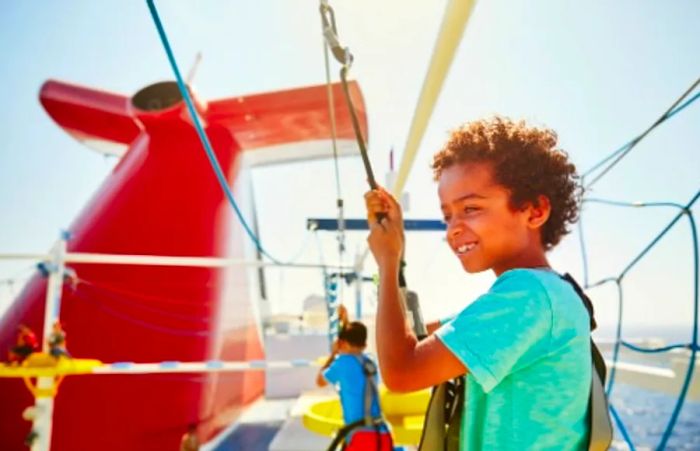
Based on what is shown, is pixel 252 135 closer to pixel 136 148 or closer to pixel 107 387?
pixel 136 148

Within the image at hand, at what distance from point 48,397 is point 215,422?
3381mm

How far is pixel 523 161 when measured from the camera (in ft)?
2.71

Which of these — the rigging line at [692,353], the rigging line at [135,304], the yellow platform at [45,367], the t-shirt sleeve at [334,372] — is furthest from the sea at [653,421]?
the rigging line at [135,304]

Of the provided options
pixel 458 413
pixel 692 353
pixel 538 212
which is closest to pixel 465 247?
pixel 538 212

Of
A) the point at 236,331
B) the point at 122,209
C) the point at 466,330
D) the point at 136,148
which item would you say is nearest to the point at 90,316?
the point at 122,209

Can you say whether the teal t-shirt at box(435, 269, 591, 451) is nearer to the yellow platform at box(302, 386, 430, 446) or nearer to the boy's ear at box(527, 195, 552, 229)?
the boy's ear at box(527, 195, 552, 229)

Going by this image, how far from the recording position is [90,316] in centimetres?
529

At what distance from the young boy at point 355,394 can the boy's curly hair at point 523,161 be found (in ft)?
7.36

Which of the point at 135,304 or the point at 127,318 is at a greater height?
the point at 135,304

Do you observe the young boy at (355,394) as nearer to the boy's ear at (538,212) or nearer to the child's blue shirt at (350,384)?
the child's blue shirt at (350,384)

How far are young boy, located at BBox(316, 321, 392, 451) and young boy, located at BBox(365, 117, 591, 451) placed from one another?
2192mm

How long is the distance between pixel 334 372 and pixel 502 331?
7.93 ft

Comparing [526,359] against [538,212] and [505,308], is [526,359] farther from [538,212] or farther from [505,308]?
[538,212]

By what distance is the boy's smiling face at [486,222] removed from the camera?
80 cm
